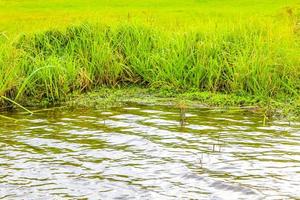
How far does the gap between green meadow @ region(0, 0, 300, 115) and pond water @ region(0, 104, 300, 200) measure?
795 millimetres

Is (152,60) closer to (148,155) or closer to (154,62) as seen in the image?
(154,62)

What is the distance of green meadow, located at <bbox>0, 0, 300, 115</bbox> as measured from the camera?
8922 mm

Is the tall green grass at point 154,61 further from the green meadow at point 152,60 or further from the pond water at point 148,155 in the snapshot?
the pond water at point 148,155

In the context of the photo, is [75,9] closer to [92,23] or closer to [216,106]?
[92,23]

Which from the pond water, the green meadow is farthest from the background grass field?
the pond water

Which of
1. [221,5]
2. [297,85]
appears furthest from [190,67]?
→ [221,5]

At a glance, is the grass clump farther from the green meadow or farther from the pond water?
the pond water

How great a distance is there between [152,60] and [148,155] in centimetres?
375

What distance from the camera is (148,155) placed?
632 cm

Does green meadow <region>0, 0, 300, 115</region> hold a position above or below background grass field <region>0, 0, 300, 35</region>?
below

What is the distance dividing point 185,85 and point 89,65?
158 cm

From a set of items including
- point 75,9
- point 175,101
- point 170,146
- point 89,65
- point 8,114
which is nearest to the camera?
point 170,146

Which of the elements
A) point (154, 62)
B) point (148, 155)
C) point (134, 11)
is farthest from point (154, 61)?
point (134, 11)

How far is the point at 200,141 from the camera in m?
6.79
